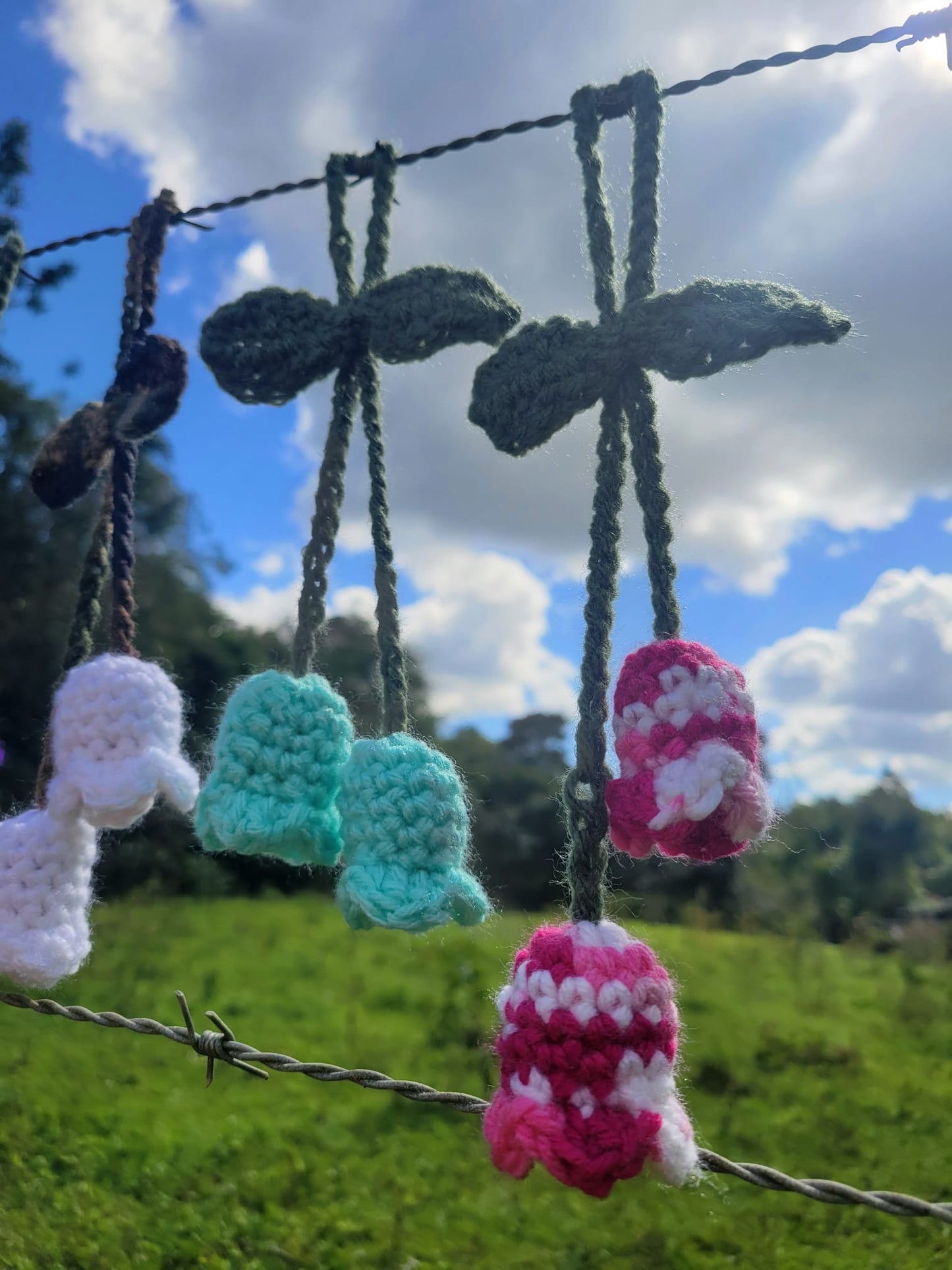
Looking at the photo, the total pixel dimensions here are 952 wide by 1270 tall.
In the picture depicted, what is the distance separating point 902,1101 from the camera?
186cm

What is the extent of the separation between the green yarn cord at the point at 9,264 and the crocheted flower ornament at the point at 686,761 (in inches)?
47.8

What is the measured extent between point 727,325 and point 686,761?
37 cm

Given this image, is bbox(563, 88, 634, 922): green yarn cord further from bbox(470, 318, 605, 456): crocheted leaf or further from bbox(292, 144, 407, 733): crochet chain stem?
bbox(292, 144, 407, 733): crochet chain stem

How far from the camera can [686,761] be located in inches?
27.7

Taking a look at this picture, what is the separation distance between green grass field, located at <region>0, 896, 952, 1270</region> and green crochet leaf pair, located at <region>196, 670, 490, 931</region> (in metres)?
0.08

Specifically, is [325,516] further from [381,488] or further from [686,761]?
[686,761]

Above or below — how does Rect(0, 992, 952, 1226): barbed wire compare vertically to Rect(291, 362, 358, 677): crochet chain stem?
below

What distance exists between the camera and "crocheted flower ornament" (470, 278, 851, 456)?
770mm

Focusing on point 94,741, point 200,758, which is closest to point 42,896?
point 94,741

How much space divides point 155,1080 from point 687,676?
205 cm

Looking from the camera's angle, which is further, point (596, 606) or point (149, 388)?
point (149, 388)

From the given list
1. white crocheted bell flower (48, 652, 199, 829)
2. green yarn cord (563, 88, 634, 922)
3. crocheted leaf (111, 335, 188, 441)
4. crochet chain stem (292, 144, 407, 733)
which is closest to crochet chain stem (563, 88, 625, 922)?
green yarn cord (563, 88, 634, 922)

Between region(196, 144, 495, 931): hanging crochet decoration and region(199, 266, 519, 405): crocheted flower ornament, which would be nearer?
region(196, 144, 495, 931): hanging crochet decoration

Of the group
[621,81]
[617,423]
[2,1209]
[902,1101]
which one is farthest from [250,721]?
[902,1101]
